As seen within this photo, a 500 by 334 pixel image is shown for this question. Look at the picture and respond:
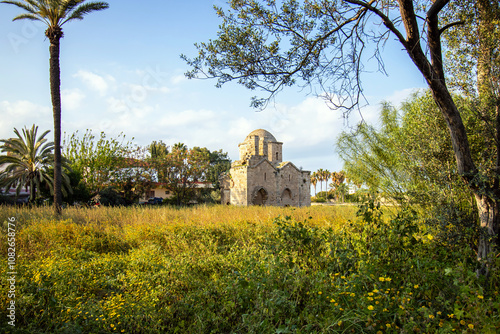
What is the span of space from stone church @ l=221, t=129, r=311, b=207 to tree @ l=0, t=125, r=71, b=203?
13.4 m

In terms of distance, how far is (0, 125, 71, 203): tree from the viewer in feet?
57.2

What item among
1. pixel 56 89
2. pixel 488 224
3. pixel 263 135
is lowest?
pixel 488 224

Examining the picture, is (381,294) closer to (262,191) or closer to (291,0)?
(291,0)

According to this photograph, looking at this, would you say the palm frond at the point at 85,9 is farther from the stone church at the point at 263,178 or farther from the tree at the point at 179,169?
the stone church at the point at 263,178

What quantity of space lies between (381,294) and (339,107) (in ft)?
10.4

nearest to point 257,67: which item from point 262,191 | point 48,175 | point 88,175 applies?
point 48,175

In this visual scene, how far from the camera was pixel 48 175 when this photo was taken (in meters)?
17.8

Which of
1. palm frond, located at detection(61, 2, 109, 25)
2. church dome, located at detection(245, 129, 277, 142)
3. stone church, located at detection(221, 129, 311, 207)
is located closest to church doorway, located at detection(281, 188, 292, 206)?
stone church, located at detection(221, 129, 311, 207)

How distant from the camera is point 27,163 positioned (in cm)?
1778

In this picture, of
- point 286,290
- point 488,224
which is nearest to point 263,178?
point 488,224

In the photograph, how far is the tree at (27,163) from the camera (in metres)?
17.4

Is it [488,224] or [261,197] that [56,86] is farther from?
[261,197]

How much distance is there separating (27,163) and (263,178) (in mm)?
17187

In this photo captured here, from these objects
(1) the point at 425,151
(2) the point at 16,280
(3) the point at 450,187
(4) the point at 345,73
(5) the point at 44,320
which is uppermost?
(4) the point at 345,73
